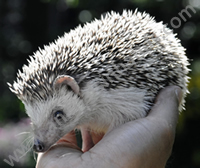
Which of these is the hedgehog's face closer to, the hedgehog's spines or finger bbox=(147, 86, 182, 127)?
the hedgehog's spines

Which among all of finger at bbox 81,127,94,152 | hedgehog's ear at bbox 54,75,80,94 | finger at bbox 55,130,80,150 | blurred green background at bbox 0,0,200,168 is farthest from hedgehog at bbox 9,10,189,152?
blurred green background at bbox 0,0,200,168

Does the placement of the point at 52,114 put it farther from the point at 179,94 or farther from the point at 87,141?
the point at 179,94

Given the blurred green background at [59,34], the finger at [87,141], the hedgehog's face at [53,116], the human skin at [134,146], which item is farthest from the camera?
the blurred green background at [59,34]

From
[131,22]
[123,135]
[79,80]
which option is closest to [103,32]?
[131,22]

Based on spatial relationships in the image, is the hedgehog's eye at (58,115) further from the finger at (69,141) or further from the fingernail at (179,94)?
the fingernail at (179,94)

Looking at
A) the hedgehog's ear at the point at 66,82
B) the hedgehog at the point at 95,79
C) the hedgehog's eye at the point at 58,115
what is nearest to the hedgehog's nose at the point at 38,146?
the hedgehog at the point at 95,79

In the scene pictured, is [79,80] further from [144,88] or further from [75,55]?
[144,88]
